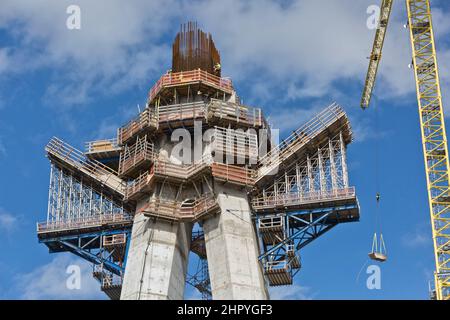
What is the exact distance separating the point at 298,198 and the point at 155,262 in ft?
47.1

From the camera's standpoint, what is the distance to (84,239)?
275 feet

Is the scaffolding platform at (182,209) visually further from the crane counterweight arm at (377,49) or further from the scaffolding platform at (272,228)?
the crane counterweight arm at (377,49)

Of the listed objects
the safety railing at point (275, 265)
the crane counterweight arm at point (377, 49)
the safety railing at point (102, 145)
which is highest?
the crane counterweight arm at point (377, 49)

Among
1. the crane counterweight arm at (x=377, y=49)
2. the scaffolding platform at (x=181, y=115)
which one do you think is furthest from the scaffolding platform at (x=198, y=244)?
the crane counterweight arm at (x=377, y=49)

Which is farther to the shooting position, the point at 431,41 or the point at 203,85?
the point at 431,41

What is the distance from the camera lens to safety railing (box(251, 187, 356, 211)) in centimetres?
7581

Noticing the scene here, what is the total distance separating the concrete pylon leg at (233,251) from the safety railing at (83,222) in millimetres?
11957

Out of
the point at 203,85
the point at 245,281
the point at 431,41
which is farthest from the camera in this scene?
the point at 431,41

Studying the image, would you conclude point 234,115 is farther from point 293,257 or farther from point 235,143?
point 293,257

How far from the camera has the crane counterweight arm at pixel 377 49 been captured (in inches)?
3959

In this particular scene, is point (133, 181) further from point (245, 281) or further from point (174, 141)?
point (245, 281)

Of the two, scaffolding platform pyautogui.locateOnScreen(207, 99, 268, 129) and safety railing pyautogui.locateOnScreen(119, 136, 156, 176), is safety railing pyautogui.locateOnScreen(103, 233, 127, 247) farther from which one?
scaffolding platform pyautogui.locateOnScreen(207, 99, 268, 129)

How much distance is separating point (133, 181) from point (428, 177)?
99.4 ft
